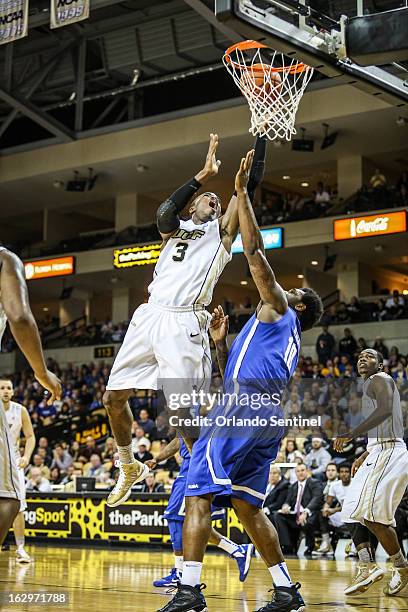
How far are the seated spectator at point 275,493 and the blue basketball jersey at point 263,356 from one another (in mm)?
7762

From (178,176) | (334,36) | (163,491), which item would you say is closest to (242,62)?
(334,36)

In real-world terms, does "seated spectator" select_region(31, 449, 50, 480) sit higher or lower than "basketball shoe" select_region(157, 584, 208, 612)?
higher

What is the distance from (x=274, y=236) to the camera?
25438mm

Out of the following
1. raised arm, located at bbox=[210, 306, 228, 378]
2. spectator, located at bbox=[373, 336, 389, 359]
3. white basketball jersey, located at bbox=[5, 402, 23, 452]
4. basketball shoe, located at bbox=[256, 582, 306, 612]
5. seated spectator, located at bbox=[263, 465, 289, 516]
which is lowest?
basketball shoe, located at bbox=[256, 582, 306, 612]

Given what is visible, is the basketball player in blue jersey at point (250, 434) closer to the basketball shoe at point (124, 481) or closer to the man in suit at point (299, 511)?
the basketball shoe at point (124, 481)

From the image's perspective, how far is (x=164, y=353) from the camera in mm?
6359

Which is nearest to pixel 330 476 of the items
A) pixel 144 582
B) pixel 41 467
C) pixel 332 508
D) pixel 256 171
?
pixel 332 508

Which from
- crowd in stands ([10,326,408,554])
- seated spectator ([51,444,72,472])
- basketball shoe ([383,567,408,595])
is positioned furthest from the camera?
seated spectator ([51,444,72,472])

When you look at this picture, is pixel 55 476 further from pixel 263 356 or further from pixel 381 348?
pixel 263 356

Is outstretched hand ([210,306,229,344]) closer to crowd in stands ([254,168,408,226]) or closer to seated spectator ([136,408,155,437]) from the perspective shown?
seated spectator ([136,408,155,437])

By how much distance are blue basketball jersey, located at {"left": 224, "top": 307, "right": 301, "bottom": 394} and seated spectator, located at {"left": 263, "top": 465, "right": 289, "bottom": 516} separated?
7.76 m

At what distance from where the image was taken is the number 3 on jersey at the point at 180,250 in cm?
661

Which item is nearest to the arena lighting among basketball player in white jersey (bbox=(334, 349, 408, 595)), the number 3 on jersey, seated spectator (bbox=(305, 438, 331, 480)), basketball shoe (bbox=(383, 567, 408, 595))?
seated spectator (bbox=(305, 438, 331, 480))

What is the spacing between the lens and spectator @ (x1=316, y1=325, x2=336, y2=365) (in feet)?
74.8
